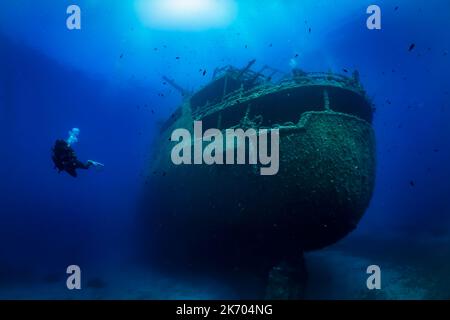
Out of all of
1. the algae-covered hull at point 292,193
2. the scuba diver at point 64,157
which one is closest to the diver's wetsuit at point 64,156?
the scuba diver at point 64,157

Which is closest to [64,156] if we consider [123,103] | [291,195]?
[291,195]

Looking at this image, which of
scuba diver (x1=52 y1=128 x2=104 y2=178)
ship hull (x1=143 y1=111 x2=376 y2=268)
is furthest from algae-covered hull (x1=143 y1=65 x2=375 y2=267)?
scuba diver (x1=52 y1=128 x2=104 y2=178)

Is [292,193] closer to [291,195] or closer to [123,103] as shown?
[291,195]

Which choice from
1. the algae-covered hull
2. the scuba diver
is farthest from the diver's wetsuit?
the algae-covered hull

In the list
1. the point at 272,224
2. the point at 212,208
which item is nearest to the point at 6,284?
the point at 212,208

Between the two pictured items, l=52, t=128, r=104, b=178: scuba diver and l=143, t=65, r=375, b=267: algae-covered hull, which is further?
l=52, t=128, r=104, b=178: scuba diver

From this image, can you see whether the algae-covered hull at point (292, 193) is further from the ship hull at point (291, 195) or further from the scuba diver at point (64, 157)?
the scuba diver at point (64, 157)

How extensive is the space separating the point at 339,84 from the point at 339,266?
7118mm

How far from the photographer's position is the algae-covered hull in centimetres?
840

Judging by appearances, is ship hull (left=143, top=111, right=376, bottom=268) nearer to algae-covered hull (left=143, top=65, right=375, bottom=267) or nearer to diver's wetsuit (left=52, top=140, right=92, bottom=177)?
algae-covered hull (left=143, top=65, right=375, bottom=267)

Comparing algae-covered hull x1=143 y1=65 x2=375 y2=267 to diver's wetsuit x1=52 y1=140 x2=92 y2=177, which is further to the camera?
diver's wetsuit x1=52 y1=140 x2=92 y2=177

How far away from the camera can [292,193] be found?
Result: 848 cm

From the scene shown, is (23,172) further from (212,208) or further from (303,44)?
(212,208)
